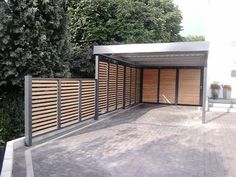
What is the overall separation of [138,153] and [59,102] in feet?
9.17

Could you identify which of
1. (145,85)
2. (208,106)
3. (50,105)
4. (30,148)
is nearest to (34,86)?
(50,105)

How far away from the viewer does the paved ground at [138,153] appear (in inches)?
191

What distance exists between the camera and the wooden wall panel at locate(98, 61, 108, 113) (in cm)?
1052

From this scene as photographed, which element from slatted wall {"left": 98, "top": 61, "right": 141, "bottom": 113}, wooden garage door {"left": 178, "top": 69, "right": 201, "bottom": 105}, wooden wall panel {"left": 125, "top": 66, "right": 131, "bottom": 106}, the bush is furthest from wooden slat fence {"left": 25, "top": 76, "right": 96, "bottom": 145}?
wooden garage door {"left": 178, "top": 69, "right": 201, "bottom": 105}

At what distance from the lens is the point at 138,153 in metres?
5.97

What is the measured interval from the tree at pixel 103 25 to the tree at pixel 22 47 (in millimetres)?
4160

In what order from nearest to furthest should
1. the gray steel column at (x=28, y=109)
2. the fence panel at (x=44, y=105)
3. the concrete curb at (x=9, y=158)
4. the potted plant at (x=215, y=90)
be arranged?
the concrete curb at (x=9, y=158), the gray steel column at (x=28, y=109), the fence panel at (x=44, y=105), the potted plant at (x=215, y=90)

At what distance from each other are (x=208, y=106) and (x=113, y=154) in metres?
8.65

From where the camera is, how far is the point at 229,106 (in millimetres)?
13188

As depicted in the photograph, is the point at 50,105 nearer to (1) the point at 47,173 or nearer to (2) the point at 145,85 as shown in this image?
(1) the point at 47,173

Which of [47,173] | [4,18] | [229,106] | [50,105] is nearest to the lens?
[47,173]

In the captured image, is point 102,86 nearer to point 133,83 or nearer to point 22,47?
point 22,47

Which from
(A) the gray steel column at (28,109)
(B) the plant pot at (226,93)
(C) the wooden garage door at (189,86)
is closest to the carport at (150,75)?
(C) the wooden garage door at (189,86)

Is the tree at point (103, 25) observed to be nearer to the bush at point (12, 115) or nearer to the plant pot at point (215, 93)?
the bush at point (12, 115)
